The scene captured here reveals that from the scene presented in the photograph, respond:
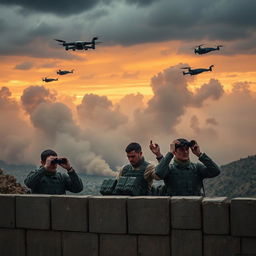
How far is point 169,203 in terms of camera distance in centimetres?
1102

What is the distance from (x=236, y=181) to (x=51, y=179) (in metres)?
97.5

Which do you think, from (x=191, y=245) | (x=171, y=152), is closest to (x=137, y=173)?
(x=171, y=152)

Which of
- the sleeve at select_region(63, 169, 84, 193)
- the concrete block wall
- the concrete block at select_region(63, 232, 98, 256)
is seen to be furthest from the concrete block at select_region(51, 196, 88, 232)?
the sleeve at select_region(63, 169, 84, 193)

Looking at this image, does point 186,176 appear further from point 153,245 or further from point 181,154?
point 153,245

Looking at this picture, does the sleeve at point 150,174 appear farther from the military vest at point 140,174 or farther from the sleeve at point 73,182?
the sleeve at point 73,182

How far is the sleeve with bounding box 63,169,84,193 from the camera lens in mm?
12555

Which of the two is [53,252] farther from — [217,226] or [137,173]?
[217,226]

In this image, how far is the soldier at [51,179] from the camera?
12445 millimetres

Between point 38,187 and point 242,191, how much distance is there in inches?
3384

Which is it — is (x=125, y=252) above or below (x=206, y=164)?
below

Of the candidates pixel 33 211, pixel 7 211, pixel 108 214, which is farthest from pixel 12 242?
pixel 108 214

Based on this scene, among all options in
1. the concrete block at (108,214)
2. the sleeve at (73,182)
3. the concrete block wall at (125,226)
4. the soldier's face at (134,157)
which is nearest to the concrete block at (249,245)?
the concrete block wall at (125,226)

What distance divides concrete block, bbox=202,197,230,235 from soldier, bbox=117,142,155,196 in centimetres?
165

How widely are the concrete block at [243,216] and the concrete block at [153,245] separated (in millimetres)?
1111
